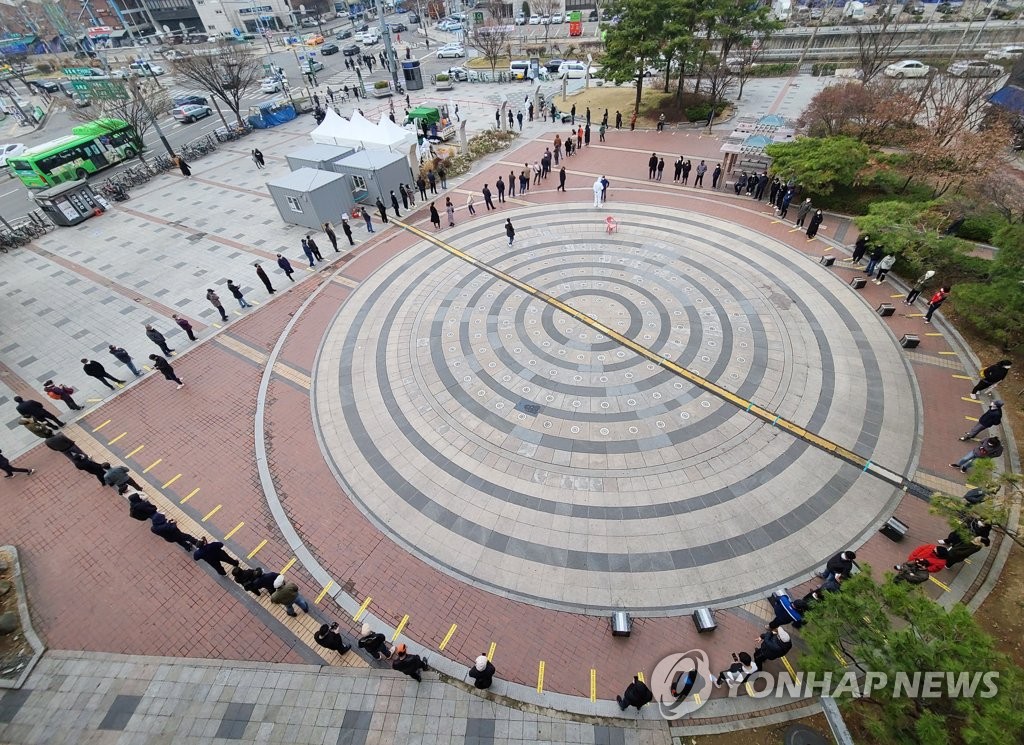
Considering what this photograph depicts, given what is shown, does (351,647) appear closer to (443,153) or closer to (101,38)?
(443,153)

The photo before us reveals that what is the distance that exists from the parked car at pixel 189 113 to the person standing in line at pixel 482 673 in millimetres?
61157

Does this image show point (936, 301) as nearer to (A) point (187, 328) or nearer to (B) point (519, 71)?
(A) point (187, 328)

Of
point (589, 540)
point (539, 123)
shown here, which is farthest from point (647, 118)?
point (589, 540)

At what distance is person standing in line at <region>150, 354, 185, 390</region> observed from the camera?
15.7m

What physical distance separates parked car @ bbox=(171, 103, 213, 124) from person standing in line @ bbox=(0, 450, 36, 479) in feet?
158

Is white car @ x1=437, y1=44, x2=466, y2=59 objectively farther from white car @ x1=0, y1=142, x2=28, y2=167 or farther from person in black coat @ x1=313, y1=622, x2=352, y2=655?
person in black coat @ x1=313, y1=622, x2=352, y2=655

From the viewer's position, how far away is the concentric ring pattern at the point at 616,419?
11305mm

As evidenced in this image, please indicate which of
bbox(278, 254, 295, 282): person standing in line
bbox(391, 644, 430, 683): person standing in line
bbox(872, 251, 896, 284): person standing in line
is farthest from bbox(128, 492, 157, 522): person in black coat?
bbox(872, 251, 896, 284): person standing in line

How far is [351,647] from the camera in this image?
33.2 ft

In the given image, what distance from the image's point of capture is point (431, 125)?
3691cm

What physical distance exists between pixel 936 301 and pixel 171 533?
1024 inches

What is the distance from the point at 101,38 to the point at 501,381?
130002mm

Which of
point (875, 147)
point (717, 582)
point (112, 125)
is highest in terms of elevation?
point (112, 125)

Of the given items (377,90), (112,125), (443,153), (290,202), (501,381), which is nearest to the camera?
(501,381)
